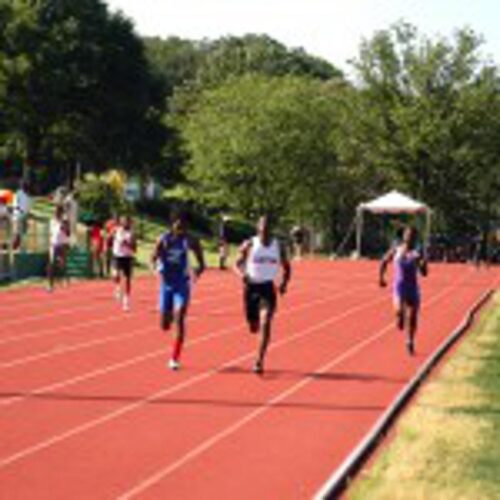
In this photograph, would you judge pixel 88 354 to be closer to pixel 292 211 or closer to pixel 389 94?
pixel 292 211

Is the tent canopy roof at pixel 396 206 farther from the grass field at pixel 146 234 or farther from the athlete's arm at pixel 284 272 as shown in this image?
the athlete's arm at pixel 284 272

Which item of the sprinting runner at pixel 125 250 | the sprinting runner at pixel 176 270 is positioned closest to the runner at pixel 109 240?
the sprinting runner at pixel 125 250

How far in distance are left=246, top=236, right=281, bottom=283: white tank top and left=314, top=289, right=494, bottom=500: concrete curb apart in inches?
83.0

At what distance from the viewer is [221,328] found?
19.5 meters

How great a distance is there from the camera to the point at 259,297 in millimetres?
14320

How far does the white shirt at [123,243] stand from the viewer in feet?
73.3

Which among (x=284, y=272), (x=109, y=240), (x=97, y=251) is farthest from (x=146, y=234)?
(x=284, y=272)

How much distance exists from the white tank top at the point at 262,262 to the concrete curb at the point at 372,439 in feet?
6.92

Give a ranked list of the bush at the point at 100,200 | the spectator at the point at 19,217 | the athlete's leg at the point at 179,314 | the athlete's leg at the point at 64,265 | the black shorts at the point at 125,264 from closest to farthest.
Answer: the athlete's leg at the point at 179,314 < the black shorts at the point at 125,264 < the athlete's leg at the point at 64,265 < the spectator at the point at 19,217 < the bush at the point at 100,200

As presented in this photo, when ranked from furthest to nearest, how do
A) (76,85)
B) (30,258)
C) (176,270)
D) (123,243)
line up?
(76,85), (30,258), (123,243), (176,270)

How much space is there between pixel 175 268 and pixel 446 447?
5131 millimetres

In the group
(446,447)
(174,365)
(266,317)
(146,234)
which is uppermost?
(146,234)

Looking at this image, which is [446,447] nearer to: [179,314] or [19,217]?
[179,314]

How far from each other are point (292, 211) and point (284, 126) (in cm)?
486
